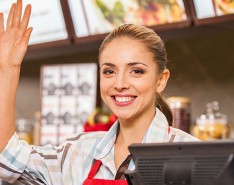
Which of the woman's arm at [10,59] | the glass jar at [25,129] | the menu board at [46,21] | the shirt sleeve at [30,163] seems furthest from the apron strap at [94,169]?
the glass jar at [25,129]

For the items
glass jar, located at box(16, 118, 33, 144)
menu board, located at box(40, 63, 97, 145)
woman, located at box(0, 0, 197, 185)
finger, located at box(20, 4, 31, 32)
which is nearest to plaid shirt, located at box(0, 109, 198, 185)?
woman, located at box(0, 0, 197, 185)

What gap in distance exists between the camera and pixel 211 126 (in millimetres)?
3105

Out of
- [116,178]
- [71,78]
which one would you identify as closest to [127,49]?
[116,178]

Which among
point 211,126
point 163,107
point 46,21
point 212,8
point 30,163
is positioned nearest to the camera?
point 30,163

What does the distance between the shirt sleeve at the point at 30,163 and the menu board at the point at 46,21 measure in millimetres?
1842

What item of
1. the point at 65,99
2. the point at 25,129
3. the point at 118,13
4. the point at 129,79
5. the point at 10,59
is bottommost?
the point at 25,129

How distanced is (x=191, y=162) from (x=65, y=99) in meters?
2.44

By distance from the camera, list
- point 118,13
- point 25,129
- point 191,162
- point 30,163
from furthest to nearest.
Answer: point 25,129 < point 118,13 < point 30,163 < point 191,162

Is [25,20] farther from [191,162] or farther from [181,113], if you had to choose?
[181,113]

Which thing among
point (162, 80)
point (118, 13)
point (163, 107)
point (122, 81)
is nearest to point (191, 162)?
point (122, 81)

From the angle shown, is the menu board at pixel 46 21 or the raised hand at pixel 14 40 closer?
the raised hand at pixel 14 40

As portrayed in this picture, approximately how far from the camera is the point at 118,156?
5.65ft

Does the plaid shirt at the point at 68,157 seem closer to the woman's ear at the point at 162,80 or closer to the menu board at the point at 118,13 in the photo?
the woman's ear at the point at 162,80

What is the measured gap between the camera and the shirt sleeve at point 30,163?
5.57 ft
